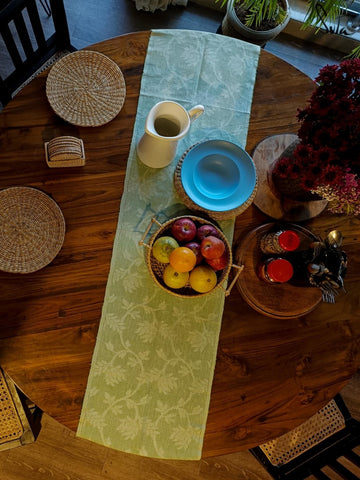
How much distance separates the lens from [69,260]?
3.84 ft

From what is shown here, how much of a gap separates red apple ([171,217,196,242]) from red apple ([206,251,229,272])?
0.09m

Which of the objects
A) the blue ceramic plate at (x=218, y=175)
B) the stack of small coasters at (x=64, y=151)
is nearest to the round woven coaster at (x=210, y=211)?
the blue ceramic plate at (x=218, y=175)

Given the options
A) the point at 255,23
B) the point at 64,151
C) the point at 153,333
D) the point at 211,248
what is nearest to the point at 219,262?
the point at 211,248

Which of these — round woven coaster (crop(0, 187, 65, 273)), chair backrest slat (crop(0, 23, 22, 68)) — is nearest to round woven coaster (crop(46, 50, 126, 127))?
chair backrest slat (crop(0, 23, 22, 68))

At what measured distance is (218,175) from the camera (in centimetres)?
123

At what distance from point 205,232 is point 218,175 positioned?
0.21 m

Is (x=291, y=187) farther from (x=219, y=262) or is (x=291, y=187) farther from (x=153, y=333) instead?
(x=153, y=333)

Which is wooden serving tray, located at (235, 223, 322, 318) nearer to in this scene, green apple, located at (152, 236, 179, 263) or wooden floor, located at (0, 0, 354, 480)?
green apple, located at (152, 236, 179, 263)

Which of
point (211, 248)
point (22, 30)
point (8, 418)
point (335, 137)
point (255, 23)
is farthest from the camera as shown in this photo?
point (255, 23)

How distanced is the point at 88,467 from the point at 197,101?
5.62ft

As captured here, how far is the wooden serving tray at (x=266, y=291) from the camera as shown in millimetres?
1214

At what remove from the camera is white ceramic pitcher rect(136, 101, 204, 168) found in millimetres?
1093

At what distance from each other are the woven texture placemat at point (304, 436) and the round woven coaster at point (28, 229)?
112 cm

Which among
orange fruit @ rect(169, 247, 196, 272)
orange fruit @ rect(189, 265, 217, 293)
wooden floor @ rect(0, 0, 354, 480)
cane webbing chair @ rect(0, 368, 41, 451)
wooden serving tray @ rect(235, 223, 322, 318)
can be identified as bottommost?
wooden floor @ rect(0, 0, 354, 480)
